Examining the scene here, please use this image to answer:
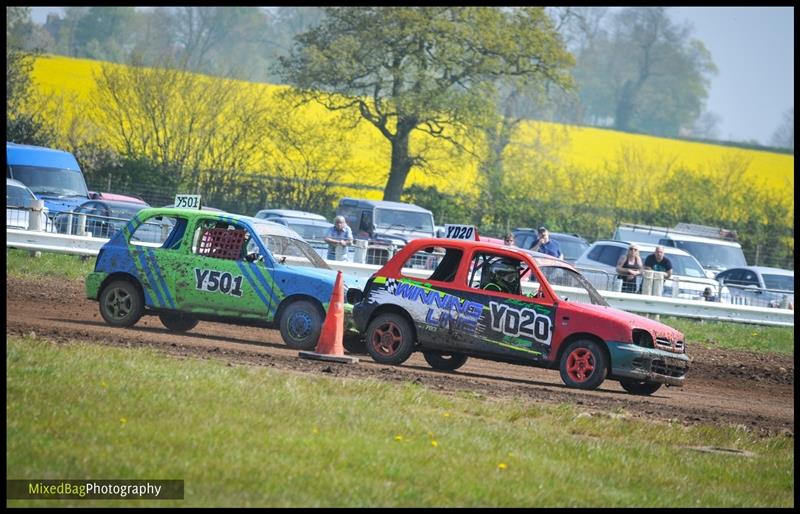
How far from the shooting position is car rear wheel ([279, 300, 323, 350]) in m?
15.6

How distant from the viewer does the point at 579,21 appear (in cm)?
5738

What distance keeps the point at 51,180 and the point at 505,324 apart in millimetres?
22310

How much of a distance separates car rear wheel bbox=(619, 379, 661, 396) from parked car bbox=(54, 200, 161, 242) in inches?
320

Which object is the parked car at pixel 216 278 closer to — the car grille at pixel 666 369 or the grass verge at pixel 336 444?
the grass verge at pixel 336 444

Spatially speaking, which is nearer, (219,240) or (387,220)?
(219,240)

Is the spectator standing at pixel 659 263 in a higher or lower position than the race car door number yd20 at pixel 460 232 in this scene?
lower

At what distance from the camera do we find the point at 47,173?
34188mm

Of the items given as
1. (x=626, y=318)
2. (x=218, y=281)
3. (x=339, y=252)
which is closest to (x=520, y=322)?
(x=626, y=318)

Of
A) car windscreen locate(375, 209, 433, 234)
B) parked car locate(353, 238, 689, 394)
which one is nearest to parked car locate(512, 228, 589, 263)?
car windscreen locate(375, 209, 433, 234)

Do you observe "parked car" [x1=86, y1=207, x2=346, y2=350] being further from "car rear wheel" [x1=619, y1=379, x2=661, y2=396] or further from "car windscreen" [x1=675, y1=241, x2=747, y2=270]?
"car windscreen" [x1=675, y1=241, x2=747, y2=270]

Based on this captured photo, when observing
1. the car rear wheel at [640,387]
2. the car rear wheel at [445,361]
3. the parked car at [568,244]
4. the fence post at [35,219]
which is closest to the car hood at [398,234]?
the parked car at [568,244]

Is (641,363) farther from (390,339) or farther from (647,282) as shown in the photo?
(647,282)

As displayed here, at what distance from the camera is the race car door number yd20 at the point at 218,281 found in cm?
1578

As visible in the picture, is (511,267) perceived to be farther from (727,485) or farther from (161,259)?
(727,485)
